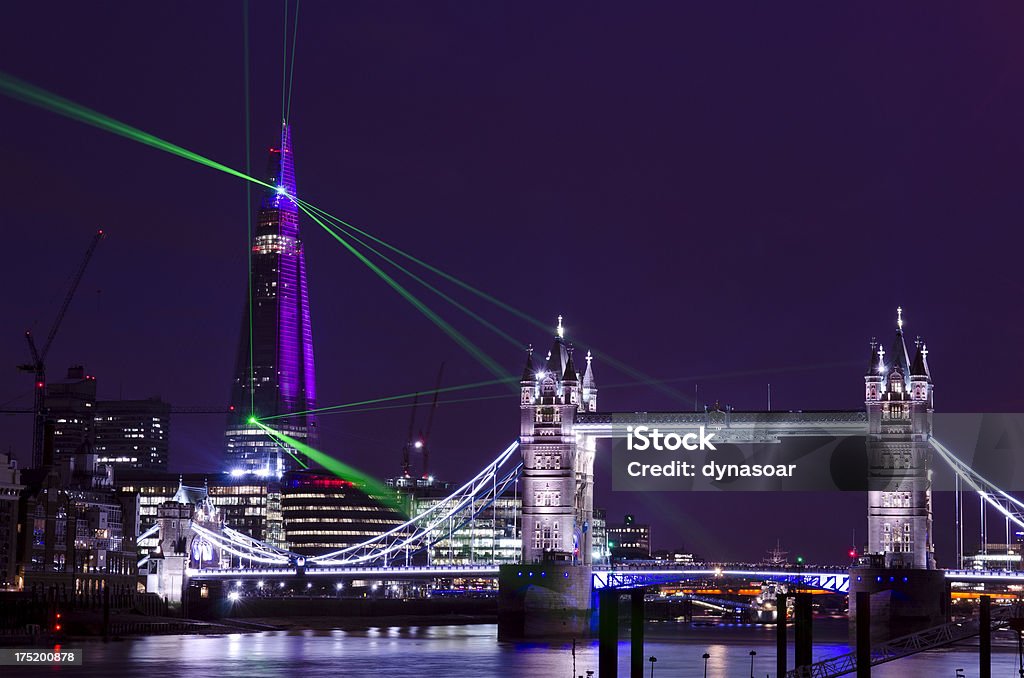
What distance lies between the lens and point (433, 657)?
406ft

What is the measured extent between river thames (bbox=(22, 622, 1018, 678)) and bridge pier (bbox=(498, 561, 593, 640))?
7.68 feet

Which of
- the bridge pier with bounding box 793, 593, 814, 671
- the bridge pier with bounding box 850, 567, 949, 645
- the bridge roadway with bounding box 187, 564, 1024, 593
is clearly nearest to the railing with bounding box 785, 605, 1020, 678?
the bridge pier with bounding box 793, 593, 814, 671

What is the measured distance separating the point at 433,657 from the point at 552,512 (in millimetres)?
23406

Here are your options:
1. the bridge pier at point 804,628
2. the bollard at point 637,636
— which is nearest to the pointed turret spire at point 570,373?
the bridge pier at point 804,628

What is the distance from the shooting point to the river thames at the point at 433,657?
351ft

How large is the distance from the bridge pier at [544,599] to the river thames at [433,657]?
7.68 feet

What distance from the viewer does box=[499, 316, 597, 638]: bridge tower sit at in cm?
13950

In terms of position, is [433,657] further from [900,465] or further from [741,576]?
[900,465]

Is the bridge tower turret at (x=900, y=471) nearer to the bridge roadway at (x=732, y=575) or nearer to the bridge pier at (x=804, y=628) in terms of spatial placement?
the bridge roadway at (x=732, y=575)

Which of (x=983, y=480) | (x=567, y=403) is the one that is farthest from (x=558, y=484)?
(x=983, y=480)

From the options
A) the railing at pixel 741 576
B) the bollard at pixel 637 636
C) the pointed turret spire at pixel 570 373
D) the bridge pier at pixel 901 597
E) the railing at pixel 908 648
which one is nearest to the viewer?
the railing at pixel 908 648

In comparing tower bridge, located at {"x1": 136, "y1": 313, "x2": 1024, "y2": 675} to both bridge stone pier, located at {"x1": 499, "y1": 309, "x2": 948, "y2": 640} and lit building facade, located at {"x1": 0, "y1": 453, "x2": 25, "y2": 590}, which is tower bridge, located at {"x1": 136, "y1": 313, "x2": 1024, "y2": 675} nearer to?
bridge stone pier, located at {"x1": 499, "y1": 309, "x2": 948, "y2": 640}

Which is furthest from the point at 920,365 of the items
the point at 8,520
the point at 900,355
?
the point at 8,520

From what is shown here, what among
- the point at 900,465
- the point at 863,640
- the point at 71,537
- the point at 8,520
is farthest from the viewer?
the point at 71,537
